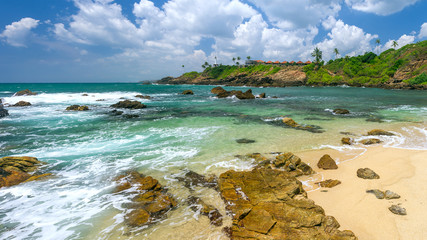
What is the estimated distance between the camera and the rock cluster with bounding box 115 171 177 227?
5.78m

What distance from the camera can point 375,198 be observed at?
600cm

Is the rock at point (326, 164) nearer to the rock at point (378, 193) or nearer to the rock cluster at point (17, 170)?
the rock at point (378, 193)

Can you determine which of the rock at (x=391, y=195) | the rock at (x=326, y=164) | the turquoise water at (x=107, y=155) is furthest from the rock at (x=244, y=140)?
the rock at (x=391, y=195)

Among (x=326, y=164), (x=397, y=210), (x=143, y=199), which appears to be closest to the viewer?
(x=397, y=210)

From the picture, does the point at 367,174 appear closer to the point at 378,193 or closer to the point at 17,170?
the point at 378,193

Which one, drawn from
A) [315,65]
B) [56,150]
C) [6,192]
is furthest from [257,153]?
[315,65]

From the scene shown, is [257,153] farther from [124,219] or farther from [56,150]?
[56,150]

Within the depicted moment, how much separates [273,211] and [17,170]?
10.7 m

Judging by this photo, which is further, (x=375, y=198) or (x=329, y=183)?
(x=329, y=183)

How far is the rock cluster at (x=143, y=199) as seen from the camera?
19.0 feet

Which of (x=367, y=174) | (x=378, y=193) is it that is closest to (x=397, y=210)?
(x=378, y=193)

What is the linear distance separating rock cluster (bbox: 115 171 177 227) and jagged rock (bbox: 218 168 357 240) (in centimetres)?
198

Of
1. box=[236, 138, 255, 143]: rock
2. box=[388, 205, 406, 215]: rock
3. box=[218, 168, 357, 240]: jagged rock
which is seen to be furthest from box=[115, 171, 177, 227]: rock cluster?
box=[236, 138, 255, 143]: rock

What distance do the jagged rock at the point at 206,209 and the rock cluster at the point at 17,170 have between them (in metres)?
7.05
